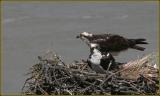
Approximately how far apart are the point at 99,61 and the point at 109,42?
0.76 feet

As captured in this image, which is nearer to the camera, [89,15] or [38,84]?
[38,84]

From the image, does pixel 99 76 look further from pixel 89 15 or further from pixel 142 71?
pixel 89 15

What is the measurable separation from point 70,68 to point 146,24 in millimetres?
8263

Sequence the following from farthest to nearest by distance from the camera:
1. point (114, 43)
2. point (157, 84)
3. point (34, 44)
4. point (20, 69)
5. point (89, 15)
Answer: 1. point (89, 15)
2. point (34, 44)
3. point (20, 69)
4. point (114, 43)
5. point (157, 84)

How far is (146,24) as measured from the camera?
16266 mm

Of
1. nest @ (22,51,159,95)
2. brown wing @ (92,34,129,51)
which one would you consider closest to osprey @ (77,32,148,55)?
brown wing @ (92,34,129,51)

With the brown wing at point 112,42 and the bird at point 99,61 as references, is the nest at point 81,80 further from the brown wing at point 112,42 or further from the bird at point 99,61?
the brown wing at point 112,42

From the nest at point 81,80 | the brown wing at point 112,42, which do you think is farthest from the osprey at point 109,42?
the nest at point 81,80

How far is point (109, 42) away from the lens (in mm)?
8391

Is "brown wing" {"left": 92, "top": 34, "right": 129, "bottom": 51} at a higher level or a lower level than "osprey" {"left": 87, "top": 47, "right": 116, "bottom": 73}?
higher

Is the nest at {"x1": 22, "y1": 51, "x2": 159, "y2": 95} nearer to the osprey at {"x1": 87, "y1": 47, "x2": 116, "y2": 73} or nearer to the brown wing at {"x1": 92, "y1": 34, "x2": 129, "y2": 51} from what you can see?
the osprey at {"x1": 87, "y1": 47, "x2": 116, "y2": 73}

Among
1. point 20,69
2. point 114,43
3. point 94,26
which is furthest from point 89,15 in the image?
point 114,43

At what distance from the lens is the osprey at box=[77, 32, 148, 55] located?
27.2 ft

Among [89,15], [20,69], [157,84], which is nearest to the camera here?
[157,84]
